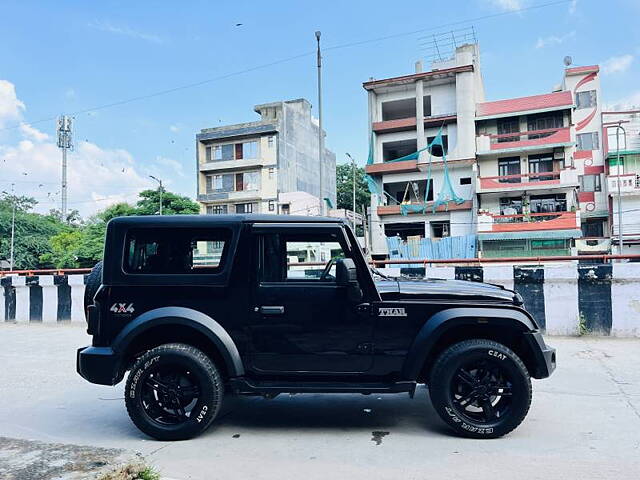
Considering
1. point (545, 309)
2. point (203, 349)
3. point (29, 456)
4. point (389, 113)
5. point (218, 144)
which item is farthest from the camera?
point (218, 144)

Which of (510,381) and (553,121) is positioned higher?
(553,121)

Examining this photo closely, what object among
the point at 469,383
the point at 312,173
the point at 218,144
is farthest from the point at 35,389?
the point at 312,173

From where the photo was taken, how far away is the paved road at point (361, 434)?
342cm

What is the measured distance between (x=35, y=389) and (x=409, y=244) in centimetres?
2745

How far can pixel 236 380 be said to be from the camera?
4.05 metres

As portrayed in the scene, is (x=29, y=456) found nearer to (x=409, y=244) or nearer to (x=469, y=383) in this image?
(x=469, y=383)

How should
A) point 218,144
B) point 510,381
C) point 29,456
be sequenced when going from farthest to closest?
point 218,144, point 510,381, point 29,456

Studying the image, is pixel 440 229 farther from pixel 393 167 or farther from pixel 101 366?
pixel 101 366

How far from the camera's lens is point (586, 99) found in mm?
37875

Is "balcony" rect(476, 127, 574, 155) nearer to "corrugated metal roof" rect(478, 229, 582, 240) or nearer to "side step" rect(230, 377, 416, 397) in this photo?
"corrugated metal roof" rect(478, 229, 582, 240)

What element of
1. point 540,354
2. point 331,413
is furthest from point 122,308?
point 540,354

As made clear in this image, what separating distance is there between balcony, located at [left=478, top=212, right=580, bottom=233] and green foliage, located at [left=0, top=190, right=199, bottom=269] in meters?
23.1

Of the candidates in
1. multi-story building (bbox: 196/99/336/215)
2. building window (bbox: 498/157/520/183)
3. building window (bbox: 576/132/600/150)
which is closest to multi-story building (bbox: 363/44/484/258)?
building window (bbox: 498/157/520/183)

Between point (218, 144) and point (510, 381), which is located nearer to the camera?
point (510, 381)
